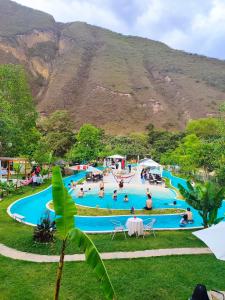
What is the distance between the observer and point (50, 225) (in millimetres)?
12617

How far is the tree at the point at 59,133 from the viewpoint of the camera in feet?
188

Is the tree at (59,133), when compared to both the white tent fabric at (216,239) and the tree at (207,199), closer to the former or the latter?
the tree at (207,199)

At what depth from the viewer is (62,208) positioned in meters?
6.25

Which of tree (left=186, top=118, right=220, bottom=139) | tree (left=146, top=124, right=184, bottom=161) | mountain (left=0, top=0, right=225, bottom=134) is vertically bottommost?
tree (left=146, top=124, right=184, bottom=161)

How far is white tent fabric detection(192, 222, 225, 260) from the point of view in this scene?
23.6 ft

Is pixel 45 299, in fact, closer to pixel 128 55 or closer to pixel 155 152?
pixel 155 152

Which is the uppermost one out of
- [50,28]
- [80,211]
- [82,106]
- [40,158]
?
[50,28]

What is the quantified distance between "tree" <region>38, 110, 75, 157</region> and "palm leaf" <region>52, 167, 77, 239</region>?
48.1 meters

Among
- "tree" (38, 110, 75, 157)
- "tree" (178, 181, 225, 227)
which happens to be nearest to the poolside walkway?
"tree" (178, 181, 225, 227)

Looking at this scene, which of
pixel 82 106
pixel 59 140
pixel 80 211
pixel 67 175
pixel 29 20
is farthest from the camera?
pixel 29 20

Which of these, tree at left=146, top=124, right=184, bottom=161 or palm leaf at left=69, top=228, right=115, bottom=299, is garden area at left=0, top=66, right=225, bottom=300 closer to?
palm leaf at left=69, top=228, right=115, bottom=299

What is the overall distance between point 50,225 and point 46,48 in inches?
4658

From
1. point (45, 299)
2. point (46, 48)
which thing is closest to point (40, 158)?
point (45, 299)

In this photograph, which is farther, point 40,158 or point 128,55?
→ point 128,55
